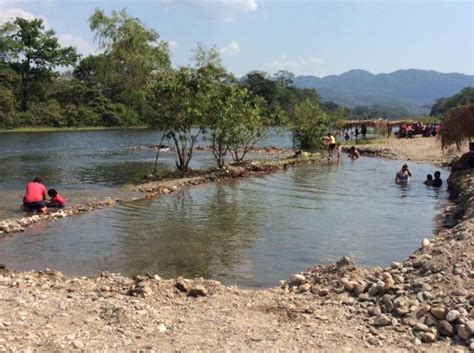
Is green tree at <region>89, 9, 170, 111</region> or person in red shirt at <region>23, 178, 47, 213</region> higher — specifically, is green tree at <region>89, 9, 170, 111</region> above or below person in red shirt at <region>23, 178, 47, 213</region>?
above

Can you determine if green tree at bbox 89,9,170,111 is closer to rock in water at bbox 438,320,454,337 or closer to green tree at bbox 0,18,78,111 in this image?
rock in water at bbox 438,320,454,337

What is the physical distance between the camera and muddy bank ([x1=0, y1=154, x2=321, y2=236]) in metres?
16.0

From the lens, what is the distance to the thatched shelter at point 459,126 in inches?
1048

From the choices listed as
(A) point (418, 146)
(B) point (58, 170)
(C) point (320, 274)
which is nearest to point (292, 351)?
(C) point (320, 274)

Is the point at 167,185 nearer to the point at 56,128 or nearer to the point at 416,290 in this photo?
the point at 416,290

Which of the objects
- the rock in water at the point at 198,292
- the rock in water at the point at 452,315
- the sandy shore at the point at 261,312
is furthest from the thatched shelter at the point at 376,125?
the rock in water at the point at 452,315

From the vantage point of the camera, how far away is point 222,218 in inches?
690

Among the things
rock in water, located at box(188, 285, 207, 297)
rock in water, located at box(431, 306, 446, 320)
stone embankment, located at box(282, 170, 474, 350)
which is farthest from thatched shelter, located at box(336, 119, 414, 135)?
rock in water, located at box(431, 306, 446, 320)

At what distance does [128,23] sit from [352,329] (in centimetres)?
2572

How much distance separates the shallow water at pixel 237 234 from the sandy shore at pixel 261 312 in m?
1.96

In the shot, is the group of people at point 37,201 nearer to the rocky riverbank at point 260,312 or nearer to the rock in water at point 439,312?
the rocky riverbank at point 260,312

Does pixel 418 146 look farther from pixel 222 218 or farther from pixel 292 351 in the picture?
pixel 292 351

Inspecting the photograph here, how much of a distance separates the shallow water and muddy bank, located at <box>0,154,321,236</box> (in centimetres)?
52

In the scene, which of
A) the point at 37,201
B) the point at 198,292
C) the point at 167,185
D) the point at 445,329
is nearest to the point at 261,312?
the point at 198,292
